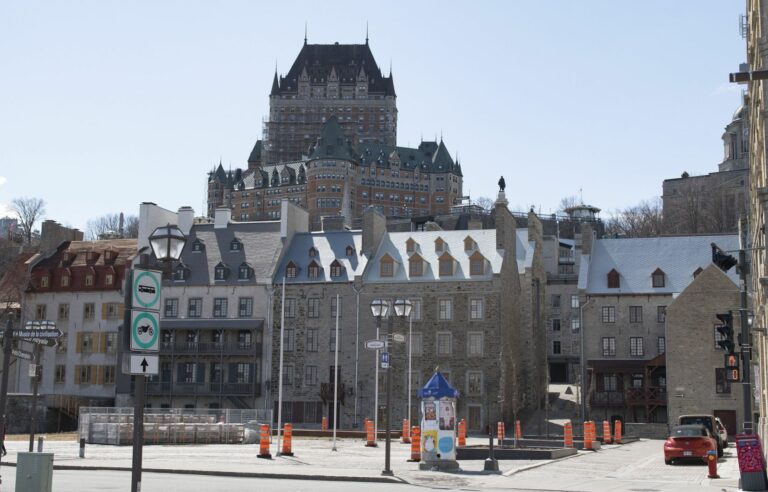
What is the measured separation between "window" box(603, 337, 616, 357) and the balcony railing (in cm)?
2235

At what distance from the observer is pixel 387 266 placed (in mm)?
64688

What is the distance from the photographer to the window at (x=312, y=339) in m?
65.1

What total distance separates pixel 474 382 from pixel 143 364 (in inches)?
1935

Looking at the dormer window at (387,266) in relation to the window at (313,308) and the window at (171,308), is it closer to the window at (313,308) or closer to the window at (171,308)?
the window at (313,308)

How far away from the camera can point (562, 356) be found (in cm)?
9106

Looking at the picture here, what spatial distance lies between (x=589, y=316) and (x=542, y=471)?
35560 mm

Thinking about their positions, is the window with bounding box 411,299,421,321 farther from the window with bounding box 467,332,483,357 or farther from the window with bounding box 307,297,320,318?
the window with bounding box 307,297,320,318

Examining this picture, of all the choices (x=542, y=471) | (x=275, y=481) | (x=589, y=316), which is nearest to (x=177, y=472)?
(x=275, y=481)

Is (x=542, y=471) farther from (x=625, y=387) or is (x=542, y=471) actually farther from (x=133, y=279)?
(x=625, y=387)

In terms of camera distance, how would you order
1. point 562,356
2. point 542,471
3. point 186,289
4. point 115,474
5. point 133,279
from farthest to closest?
point 562,356 → point 186,289 → point 542,471 → point 115,474 → point 133,279

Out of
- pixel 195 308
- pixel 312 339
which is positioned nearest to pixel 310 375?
pixel 312 339

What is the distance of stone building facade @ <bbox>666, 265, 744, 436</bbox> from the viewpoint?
5716cm

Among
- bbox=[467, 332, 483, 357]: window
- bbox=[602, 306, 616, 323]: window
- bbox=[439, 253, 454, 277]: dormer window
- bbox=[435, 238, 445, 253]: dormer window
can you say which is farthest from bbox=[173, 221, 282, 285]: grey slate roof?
bbox=[602, 306, 616, 323]: window

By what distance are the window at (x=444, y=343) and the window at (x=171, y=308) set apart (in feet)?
59.2
